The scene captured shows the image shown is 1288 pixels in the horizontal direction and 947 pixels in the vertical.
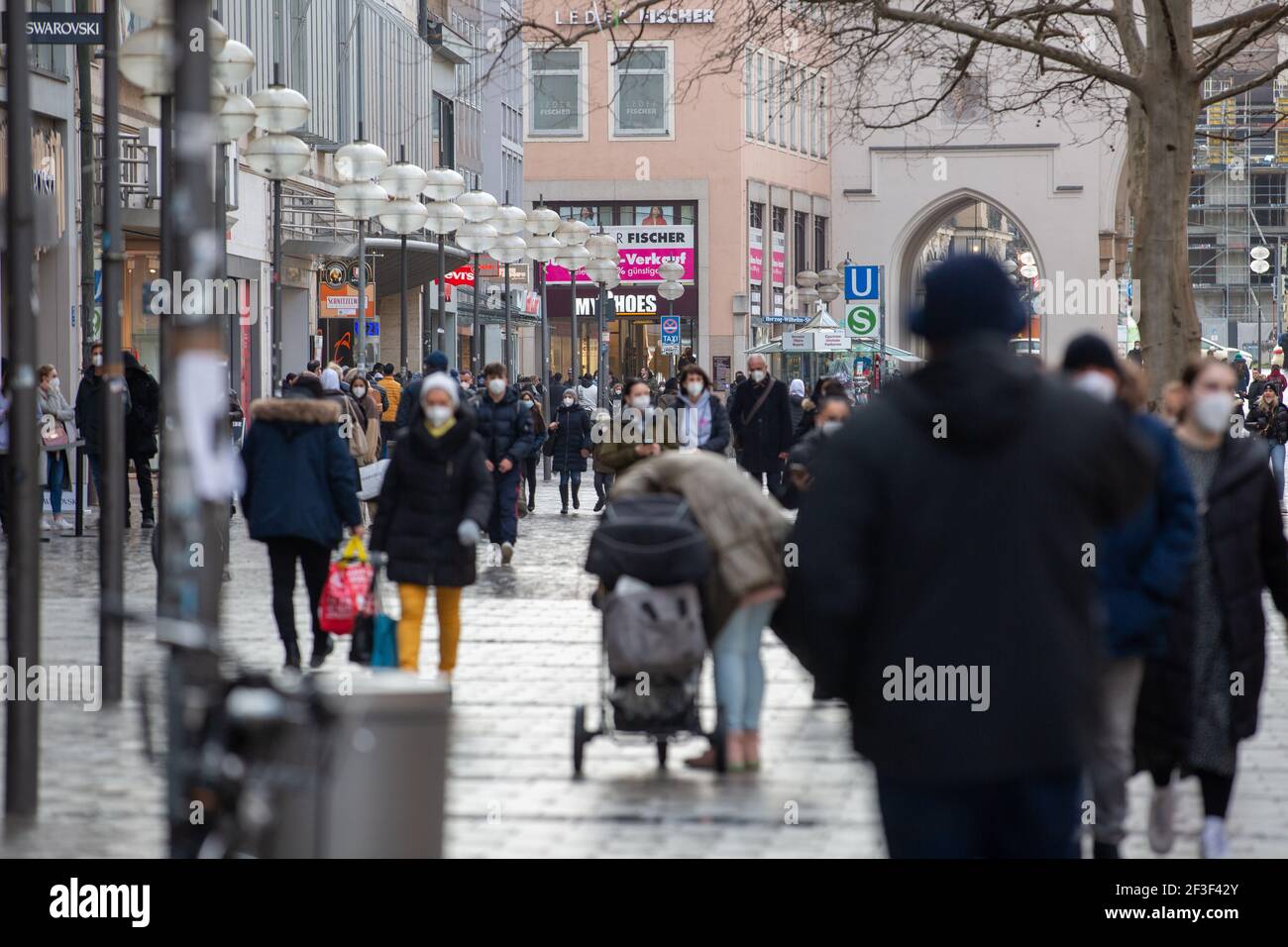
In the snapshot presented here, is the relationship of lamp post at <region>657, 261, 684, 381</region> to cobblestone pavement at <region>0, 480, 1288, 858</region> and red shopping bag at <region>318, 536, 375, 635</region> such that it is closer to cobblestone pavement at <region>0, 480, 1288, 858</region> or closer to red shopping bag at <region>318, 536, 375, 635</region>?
A: cobblestone pavement at <region>0, 480, 1288, 858</region>

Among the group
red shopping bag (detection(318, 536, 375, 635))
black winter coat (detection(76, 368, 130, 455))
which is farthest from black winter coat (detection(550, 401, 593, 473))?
red shopping bag (detection(318, 536, 375, 635))

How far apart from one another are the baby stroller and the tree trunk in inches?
407

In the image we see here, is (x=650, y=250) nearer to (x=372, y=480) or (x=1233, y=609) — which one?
(x=372, y=480)

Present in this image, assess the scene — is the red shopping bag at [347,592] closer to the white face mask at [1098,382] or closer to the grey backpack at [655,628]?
the grey backpack at [655,628]

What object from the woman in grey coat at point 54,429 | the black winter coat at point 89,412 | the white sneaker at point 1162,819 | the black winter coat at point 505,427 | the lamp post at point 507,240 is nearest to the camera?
the white sneaker at point 1162,819

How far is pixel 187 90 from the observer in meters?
5.21

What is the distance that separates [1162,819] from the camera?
7.87 metres

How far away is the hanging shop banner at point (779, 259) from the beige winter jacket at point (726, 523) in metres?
67.1

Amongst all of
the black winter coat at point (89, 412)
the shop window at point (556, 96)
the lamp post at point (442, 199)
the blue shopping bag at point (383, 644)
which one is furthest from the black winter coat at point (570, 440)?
the shop window at point (556, 96)

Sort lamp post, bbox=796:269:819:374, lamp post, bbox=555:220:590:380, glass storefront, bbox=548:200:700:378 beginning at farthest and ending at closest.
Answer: glass storefront, bbox=548:200:700:378 < lamp post, bbox=796:269:819:374 < lamp post, bbox=555:220:590:380

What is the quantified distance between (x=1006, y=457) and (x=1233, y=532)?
3.59 m

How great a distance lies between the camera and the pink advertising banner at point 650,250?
7200 cm

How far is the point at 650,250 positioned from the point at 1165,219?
53.2 m

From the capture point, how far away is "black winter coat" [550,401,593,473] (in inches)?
1073
